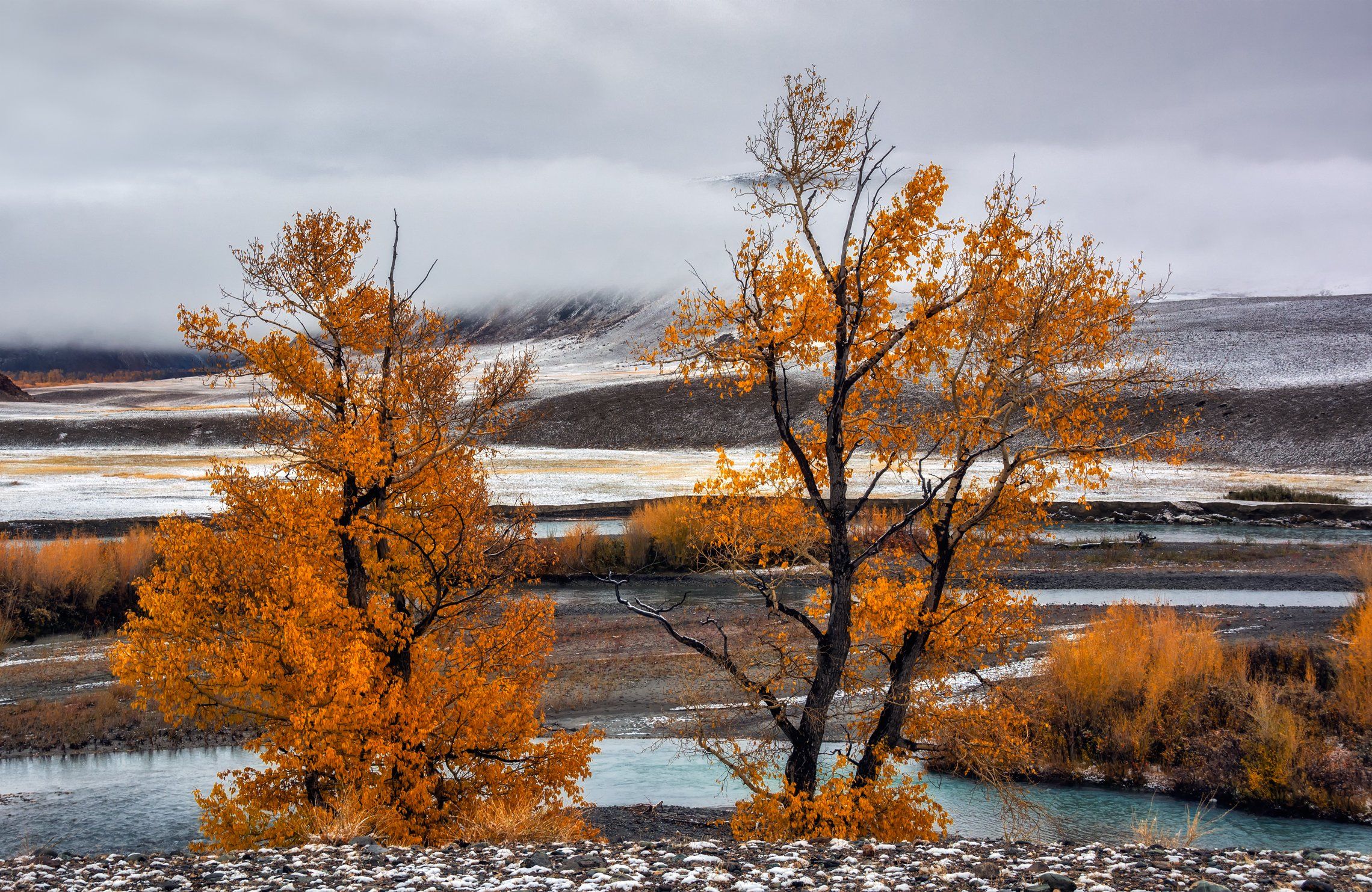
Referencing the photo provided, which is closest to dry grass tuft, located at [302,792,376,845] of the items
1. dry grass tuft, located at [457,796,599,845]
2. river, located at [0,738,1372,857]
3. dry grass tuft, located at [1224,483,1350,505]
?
dry grass tuft, located at [457,796,599,845]

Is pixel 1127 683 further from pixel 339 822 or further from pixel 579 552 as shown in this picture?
pixel 579 552

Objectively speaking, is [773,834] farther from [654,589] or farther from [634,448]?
[634,448]

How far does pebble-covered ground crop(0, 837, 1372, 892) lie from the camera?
23.4 ft

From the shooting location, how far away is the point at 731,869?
782 cm

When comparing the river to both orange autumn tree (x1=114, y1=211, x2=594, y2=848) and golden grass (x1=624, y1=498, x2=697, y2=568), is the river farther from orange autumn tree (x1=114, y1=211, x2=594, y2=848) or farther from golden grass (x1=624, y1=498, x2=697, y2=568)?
golden grass (x1=624, y1=498, x2=697, y2=568)

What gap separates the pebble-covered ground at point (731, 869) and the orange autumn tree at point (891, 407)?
266 cm

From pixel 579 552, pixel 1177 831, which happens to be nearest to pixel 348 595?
pixel 1177 831

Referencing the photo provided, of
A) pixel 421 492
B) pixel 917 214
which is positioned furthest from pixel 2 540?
pixel 917 214

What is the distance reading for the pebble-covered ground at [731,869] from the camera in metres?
7.14

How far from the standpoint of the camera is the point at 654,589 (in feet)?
112

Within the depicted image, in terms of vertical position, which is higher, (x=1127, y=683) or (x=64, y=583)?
(x=64, y=583)

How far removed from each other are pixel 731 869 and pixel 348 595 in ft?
26.9

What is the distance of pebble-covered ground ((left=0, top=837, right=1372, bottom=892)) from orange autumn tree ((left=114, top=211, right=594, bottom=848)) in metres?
2.67

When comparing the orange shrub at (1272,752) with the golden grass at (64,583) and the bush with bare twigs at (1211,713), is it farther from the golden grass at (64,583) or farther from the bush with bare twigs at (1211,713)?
the golden grass at (64,583)
